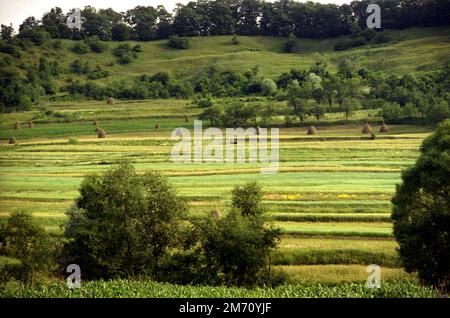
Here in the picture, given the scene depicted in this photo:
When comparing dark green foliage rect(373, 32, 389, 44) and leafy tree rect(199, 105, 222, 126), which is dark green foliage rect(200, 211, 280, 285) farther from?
dark green foliage rect(373, 32, 389, 44)

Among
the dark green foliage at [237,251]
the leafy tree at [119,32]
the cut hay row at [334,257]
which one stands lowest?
the cut hay row at [334,257]

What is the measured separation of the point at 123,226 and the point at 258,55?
366ft

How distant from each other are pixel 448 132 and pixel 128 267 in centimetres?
1754

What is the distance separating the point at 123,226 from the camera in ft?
98.6

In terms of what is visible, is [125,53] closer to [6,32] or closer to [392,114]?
[6,32]

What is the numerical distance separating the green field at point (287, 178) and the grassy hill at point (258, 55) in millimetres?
35296

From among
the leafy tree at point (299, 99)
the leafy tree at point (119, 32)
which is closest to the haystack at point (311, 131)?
the leafy tree at point (299, 99)

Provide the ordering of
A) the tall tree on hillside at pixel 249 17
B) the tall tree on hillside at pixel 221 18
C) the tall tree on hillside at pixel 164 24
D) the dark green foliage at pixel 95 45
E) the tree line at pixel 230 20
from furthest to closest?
1. the tall tree on hillside at pixel 164 24
2. the tall tree on hillside at pixel 249 17
3. the tall tree on hillside at pixel 221 18
4. the dark green foliage at pixel 95 45
5. the tree line at pixel 230 20

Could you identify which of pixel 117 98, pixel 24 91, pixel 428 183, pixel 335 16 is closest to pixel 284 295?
pixel 428 183

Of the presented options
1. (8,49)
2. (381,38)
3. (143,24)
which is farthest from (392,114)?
(143,24)

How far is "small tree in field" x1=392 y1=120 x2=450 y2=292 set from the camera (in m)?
27.1

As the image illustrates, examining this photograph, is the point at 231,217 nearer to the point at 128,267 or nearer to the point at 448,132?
the point at 128,267

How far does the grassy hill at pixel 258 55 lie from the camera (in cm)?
11771

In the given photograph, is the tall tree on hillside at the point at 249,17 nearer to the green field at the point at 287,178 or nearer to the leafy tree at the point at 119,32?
the leafy tree at the point at 119,32
